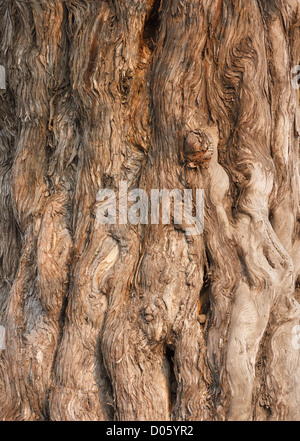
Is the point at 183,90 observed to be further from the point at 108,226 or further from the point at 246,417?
the point at 246,417

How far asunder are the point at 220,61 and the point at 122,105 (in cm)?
60

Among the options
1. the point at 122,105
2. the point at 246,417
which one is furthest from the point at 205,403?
the point at 122,105

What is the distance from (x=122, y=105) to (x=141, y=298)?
3.33 feet

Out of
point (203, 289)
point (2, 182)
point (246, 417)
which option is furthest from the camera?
point (2, 182)

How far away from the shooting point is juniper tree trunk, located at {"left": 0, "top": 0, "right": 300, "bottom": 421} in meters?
2.49

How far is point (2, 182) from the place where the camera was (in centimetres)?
312

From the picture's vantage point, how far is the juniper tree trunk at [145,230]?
2.49 meters

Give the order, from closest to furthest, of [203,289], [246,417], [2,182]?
1. [246,417]
2. [203,289]
3. [2,182]

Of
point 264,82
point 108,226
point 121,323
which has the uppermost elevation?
point 264,82

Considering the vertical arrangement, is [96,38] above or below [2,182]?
above

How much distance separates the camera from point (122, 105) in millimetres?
2641

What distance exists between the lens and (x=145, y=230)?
2611 millimetres

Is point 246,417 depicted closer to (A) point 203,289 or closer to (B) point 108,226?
(A) point 203,289

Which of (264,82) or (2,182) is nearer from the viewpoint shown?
(264,82)
